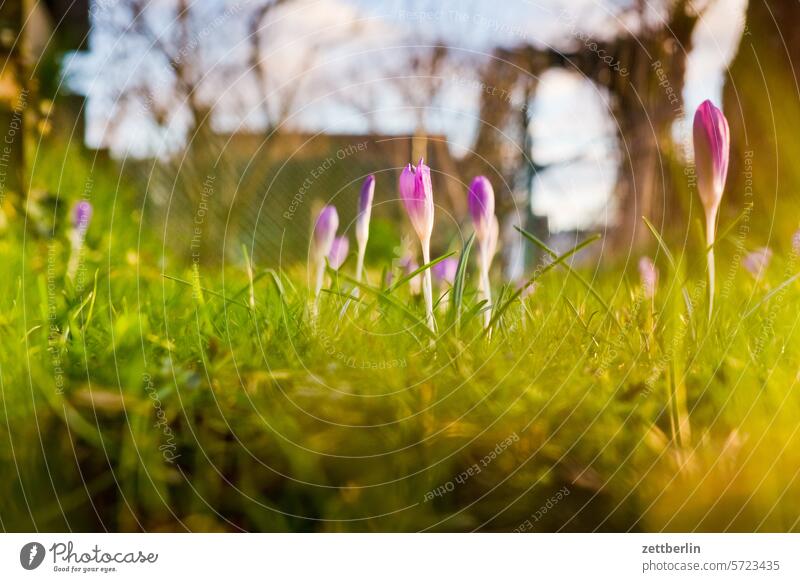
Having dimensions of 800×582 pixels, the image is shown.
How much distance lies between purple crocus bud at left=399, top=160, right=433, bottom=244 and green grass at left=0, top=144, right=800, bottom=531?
0.22 feet

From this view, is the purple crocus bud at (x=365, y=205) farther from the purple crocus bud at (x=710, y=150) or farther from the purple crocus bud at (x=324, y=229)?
the purple crocus bud at (x=710, y=150)

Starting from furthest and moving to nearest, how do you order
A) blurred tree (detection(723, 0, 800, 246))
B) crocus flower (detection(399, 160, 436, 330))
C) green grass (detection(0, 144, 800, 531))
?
1. blurred tree (detection(723, 0, 800, 246))
2. crocus flower (detection(399, 160, 436, 330))
3. green grass (detection(0, 144, 800, 531))

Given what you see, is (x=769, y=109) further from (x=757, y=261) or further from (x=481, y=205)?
(x=481, y=205)

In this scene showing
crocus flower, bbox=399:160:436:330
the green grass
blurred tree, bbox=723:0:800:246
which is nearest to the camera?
the green grass

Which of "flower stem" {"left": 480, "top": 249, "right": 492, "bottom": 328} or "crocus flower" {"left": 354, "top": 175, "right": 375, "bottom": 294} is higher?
"crocus flower" {"left": 354, "top": 175, "right": 375, "bottom": 294}

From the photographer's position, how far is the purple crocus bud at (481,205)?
19.3 inches

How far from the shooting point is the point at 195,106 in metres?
0.76

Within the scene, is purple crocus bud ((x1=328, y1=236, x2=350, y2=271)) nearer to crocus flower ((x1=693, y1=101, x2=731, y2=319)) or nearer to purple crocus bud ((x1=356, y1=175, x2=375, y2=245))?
purple crocus bud ((x1=356, y1=175, x2=375, y2=245))

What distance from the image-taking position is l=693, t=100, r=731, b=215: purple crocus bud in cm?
44

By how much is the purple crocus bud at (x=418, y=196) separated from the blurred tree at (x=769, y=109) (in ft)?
1.07
